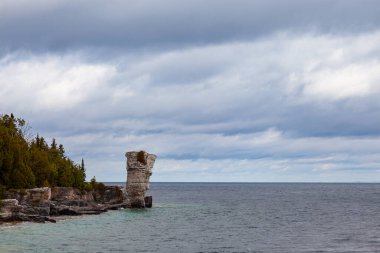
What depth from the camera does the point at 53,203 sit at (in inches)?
3428

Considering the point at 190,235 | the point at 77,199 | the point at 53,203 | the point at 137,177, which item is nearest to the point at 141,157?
the point at 137,177

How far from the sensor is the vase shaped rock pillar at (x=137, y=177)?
4168 inches

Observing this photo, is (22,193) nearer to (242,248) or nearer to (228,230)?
(228,230)

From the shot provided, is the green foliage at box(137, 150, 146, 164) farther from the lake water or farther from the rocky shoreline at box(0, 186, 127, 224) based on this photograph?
the lake water

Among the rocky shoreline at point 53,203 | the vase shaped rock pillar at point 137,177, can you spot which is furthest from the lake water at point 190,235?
the vase shaped rock pillar at point 137,177

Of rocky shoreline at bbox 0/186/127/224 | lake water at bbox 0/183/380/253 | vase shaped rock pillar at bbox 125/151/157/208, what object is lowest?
lake water at bbox 0/183/380/253

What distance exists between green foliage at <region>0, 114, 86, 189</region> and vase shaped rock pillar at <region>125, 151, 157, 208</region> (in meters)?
10.1

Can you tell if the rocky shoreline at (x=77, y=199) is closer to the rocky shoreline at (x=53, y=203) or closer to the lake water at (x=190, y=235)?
the rocky shoreline at (x=53, y=203)

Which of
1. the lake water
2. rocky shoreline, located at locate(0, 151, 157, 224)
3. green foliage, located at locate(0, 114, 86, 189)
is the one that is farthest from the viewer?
green foliage, located at locate(0, 114, 86, 189)

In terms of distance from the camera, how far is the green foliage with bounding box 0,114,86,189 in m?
89.2

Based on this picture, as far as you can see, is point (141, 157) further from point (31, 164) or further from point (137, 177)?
point (31, 164)

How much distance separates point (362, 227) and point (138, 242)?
32160mm

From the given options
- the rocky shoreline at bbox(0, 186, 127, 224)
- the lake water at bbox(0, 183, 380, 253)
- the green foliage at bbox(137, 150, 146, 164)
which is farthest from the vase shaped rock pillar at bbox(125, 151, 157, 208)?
the lake water at bbox(0, 183, 380, 253)

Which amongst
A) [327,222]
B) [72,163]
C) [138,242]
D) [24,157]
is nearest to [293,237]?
[138,242]
